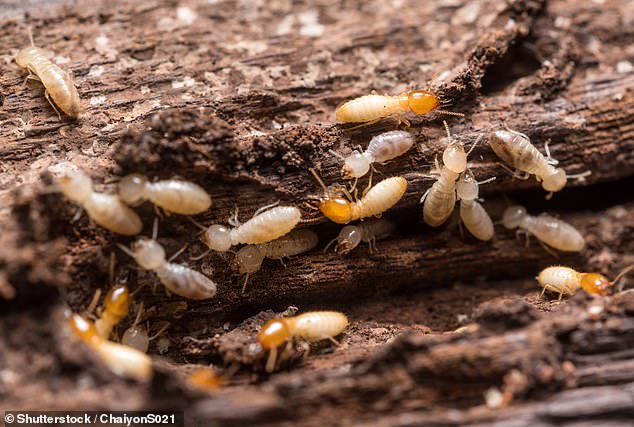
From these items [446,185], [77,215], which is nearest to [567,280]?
[446,185]

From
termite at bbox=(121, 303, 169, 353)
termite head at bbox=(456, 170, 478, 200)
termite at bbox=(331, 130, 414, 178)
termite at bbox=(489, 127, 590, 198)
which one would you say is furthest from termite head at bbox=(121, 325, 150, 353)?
termite at bbox=(489, 127, 590, 198)

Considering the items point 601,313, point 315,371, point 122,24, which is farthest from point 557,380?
point 122,24

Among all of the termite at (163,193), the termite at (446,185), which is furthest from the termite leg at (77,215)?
the termite at (446,185)

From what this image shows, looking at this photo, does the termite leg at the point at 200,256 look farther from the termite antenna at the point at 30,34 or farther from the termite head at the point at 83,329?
the termite antenna at the point at 30,34

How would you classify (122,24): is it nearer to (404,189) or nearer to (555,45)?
(404,189)

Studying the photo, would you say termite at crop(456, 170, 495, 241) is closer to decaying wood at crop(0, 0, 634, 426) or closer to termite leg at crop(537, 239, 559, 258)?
decaying wood at crop(0, 0, 634, 426)

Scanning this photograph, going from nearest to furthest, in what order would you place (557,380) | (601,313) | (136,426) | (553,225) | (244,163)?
(136,426), (557,380), (601,313), (244,163), (553,225)
